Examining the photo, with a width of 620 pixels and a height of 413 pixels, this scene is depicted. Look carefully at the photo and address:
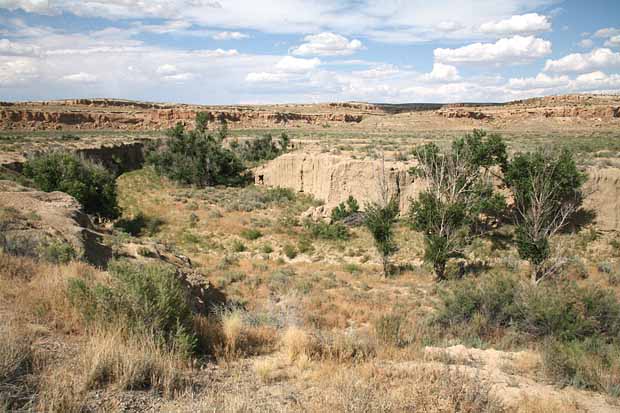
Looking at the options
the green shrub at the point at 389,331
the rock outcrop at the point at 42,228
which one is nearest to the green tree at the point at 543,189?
the green shrub at the point at 389,331

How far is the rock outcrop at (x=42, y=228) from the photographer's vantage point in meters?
9.77

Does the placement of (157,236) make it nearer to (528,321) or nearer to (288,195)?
(288,195)

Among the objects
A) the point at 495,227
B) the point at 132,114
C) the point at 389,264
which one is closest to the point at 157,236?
the point at 389,264

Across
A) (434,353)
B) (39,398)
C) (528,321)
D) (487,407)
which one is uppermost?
(39,398)

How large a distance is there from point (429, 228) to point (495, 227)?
6.32 m

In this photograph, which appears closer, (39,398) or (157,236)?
(39,398)

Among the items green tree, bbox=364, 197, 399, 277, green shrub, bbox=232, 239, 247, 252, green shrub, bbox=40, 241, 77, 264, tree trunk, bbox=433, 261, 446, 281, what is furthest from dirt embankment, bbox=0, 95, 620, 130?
green shrub, bbox=40, 241, 77, 264

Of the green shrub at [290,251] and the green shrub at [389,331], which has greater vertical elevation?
the green shrub at [389,331]

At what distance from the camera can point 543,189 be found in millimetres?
16859

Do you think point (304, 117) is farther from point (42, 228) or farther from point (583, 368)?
point (583, 368)

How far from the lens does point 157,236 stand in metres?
22.9

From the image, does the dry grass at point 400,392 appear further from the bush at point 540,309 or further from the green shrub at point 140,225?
the green shrub at point 140,225

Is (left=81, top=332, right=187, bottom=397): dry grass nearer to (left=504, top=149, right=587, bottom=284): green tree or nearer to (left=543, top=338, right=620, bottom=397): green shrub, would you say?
(left=543, top=338, right=620, bottom=397): green shrub

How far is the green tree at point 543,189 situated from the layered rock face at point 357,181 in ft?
3.75
